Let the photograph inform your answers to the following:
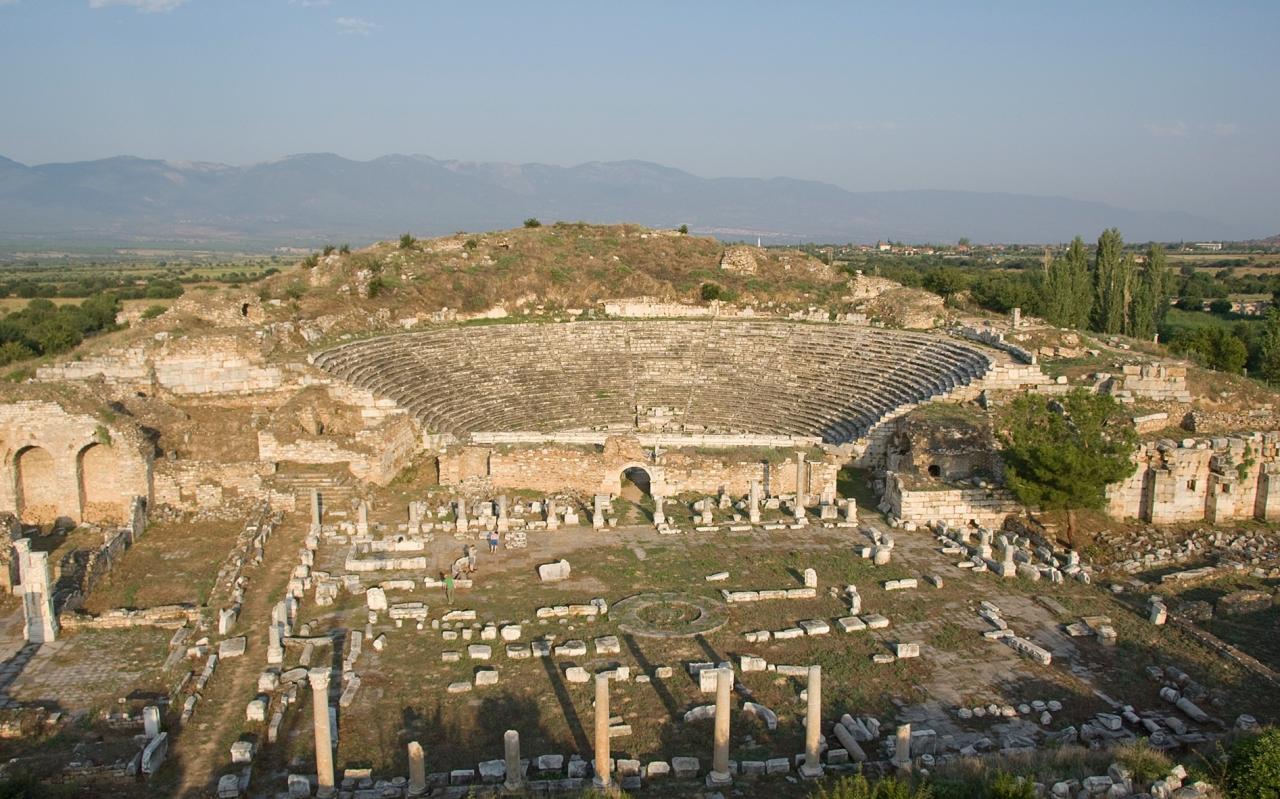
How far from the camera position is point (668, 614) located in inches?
623

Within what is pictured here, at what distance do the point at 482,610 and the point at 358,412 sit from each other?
1058 centimetres

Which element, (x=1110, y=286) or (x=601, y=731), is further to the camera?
(x=1110, y=286)

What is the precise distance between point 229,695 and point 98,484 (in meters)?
10.2

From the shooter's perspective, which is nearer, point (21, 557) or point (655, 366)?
point (21, 557)

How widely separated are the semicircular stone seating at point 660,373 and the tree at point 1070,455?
18.7 feet

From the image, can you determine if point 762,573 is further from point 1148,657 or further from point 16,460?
point 16,460

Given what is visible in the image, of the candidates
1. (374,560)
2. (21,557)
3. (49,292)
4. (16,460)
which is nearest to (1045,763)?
(374,560)

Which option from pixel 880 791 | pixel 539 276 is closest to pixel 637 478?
pixel 880 791

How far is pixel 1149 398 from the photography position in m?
23.9

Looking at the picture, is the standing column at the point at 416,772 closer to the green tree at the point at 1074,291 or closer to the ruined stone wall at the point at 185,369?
the ruined stone wall at the point at 185,369

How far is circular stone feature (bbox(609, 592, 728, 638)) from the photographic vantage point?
15.2 m

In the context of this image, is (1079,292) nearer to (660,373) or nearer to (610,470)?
(660,373)

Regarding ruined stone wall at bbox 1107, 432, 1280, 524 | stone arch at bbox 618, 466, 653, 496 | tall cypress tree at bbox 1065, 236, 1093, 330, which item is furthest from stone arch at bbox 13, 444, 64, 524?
tall cypress tree at bbox 1065, 236, 1093, 330

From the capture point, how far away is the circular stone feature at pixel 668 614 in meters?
15.2
